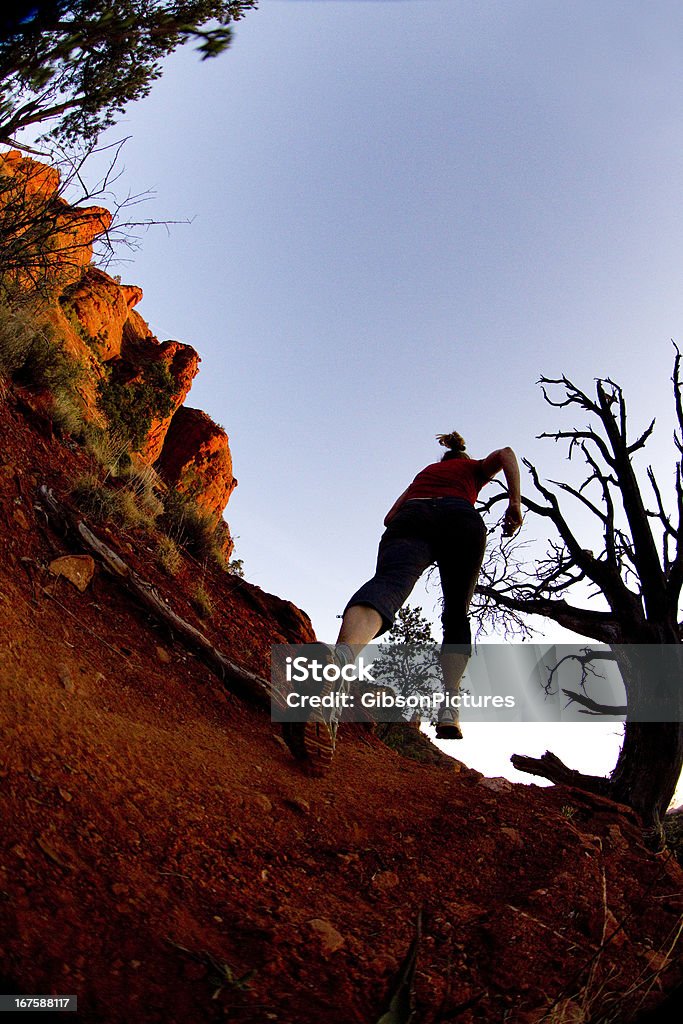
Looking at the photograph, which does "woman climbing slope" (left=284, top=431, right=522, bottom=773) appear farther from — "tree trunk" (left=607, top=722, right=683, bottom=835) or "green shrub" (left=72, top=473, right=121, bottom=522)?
"tree trunk" (left=607, top=722, right=683, bottom=835)

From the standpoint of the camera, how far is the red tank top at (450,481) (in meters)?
3.68

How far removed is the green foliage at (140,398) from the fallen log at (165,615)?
1562cm

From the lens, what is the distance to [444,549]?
3.47m

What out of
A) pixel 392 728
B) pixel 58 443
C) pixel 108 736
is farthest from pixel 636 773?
pixel 58 443

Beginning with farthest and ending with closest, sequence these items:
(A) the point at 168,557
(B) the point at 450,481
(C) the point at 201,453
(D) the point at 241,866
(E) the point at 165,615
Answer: (C) the point at 201,453 → (A) the point at 168,557 → (E) the point at 165,615 → (B) the point at 450,481 → (D) the point at 241,866

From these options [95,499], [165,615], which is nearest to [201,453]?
[95,499]

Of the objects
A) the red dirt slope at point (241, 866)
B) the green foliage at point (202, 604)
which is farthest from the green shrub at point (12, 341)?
the green foliage at point (202, 604)

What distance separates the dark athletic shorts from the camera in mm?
3248

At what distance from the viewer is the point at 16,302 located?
766cm

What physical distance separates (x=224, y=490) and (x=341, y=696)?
956 inches

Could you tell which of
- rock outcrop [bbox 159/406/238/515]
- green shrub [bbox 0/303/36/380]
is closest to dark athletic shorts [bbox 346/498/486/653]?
green shrub [bbox 0/303/36/380]

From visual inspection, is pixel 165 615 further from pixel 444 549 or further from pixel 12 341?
pixel 12 341

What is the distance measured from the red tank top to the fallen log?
2.34 metres

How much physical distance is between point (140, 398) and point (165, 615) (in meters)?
19.9
